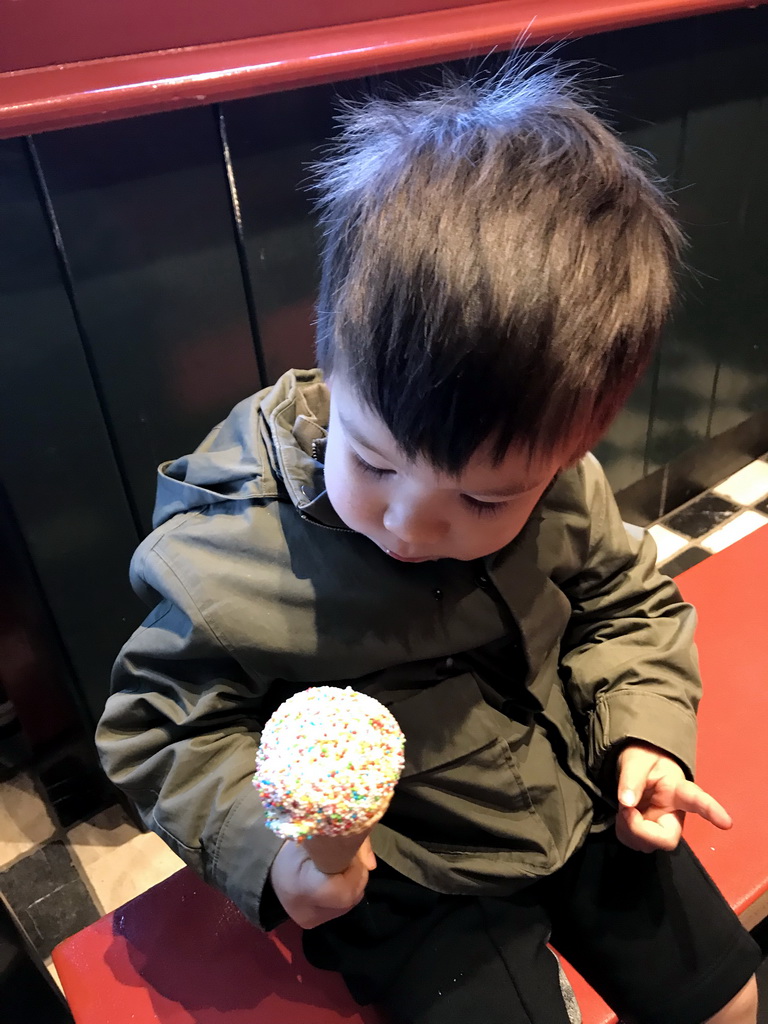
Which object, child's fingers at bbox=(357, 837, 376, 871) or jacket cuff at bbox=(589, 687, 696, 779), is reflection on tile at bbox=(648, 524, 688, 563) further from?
child's fingers at bbox=(357, 837, 376, 871)

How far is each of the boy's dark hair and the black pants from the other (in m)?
0.40

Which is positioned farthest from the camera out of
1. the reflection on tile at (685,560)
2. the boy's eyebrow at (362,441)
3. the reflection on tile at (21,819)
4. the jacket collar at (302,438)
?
the reflection on tile at (685,560)

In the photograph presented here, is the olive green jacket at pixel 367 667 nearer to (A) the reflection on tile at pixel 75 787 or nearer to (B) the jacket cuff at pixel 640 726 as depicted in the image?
(B) the jacket cuff at pixel 640 726

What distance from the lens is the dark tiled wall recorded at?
80cm

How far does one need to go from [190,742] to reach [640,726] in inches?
15.3

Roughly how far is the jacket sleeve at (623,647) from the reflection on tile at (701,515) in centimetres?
96

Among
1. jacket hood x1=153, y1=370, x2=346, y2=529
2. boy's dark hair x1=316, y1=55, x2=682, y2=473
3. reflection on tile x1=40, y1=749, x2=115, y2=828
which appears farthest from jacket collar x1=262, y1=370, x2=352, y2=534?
reflection on tile x1=40, y1=749, x2=115, y2=828

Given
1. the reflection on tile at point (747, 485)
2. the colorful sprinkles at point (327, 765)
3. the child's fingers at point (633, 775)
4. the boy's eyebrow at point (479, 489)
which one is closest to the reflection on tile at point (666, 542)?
the reflection on tile at point (747, 485)

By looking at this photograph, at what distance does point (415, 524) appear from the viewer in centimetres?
56

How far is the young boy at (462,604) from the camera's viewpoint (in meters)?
0.51

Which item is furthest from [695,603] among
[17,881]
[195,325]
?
[17,881]

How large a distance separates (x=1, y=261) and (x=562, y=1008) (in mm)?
815

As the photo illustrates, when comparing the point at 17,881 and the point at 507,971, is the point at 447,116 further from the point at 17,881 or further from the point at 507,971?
the point at 17,881

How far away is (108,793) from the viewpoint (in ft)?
4.13
